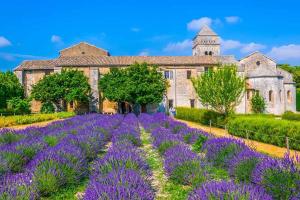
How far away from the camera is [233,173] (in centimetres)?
618

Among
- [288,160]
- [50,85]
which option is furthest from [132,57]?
[288,160]

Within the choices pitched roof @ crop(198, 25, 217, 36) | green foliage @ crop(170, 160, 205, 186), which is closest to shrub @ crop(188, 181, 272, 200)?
green foliage @ crop(170, 160, 205, 186)

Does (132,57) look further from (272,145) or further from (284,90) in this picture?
(272,145)

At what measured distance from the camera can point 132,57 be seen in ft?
128

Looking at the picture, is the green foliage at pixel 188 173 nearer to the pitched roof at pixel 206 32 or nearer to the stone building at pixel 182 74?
the stone building at pixel 182 74

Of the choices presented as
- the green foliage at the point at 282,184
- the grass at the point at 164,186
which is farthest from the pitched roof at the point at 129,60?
the green foliage at the point at 282,184

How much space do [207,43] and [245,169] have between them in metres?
52.8

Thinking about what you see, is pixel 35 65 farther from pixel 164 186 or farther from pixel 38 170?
pixel 164 186

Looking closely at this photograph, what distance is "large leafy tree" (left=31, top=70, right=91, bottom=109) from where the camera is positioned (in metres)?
32.1

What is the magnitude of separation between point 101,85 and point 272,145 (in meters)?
23.4

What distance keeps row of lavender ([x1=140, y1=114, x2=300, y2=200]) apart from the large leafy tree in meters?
24.3

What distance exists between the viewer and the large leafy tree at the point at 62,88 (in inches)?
1262

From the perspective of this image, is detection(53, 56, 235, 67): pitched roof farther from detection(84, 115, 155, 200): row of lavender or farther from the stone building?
detection(84, 115, 155, 200): row of lavender

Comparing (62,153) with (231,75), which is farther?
(231,75)
